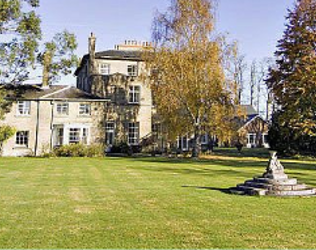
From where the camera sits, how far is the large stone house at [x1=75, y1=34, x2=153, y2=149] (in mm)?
40188

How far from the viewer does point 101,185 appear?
14.3m

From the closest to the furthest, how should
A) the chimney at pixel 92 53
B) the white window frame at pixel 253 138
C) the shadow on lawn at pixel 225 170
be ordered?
the shadow on lawn at pixel 225 170 → the chimney at pixel 92 53 → the white window frame at pixel 253 138

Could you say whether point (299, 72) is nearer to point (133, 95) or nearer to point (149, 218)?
point (133, 95)

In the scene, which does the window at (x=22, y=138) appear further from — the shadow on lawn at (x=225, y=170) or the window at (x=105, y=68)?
the shadow on lawn at (x=225, y=170)

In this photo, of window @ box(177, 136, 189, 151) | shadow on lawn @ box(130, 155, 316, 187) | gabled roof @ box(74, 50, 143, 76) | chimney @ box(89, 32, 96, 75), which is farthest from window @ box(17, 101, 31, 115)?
shadow on lawn @ box(130, 155, 316, 187)

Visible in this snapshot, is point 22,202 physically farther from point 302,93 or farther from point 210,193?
point 302,93

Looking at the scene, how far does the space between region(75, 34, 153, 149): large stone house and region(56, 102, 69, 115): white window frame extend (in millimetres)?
3992

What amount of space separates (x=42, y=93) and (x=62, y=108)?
2716 mm

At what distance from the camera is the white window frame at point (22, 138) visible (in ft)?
120

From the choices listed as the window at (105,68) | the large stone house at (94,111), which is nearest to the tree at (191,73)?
the large stone house at (94,111)

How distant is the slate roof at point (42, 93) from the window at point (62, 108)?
741 mm

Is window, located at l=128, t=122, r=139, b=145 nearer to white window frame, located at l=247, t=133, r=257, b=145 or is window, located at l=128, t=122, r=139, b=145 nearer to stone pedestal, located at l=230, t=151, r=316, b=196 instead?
stone pedestal, located at l=230, t=151, r=316, b=196

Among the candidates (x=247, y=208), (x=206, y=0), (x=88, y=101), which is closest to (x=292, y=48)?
(x=206, y=0)

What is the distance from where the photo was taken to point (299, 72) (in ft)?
97.5
